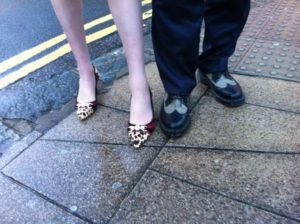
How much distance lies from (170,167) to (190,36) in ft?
1.95

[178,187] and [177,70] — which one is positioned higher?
[177,70]

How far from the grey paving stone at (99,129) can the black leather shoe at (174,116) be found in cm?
6

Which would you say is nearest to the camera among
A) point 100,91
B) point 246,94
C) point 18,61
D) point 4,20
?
point 246,94

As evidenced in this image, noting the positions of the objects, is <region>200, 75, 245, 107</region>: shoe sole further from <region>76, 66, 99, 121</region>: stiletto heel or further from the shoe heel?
<region>76, 66, 99, 121</region>: stiletto heel

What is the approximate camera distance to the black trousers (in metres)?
1.67

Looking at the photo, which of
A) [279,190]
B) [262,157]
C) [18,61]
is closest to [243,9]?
[262,157]

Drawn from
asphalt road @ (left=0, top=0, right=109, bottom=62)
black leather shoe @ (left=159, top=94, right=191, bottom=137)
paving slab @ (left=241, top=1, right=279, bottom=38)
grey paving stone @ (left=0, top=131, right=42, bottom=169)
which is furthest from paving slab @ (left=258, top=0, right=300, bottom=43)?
grey paving stone @ (left=0, top=131, right=42, bottom=169)

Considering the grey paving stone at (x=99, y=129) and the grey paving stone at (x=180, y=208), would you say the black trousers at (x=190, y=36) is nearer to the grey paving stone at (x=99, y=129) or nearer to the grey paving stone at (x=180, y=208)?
the grey paving stone at (x=99, y=129)

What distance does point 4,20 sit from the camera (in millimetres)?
3650

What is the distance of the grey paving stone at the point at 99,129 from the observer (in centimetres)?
193

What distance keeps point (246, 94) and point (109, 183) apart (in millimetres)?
952

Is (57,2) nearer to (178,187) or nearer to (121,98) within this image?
(121,98)

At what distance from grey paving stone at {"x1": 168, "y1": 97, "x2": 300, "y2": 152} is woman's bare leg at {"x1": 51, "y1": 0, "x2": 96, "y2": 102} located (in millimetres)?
600

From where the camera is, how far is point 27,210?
1596 mm
